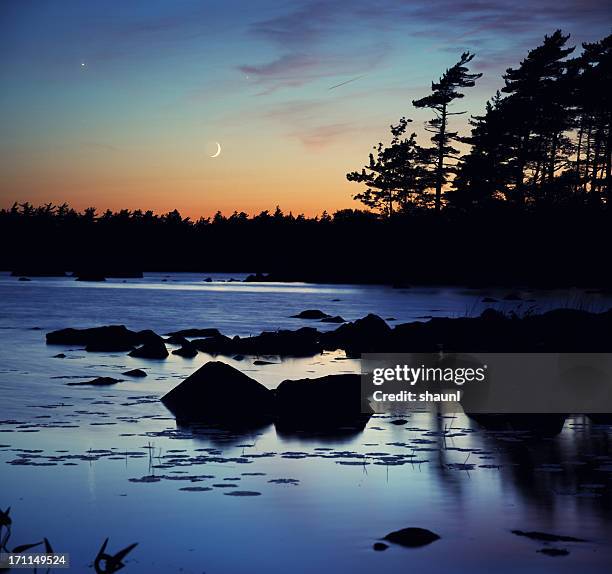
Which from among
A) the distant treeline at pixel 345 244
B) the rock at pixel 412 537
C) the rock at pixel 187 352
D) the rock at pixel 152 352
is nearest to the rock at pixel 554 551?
the rock at pixel 412 537

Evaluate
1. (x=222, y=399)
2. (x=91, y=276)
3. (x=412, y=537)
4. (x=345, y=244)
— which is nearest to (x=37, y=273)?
(x=91, y=276)

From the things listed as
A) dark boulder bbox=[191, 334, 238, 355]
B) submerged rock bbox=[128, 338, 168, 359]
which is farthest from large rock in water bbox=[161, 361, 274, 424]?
dark boulder bbox=[191, 334, 238, 355]

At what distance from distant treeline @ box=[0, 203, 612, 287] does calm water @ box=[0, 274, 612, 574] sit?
4418 centimetres

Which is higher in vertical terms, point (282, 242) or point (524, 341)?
point (282, 242)

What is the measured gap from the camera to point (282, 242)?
Answer: 438 ft

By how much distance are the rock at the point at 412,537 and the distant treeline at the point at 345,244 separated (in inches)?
1881

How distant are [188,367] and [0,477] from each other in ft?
33.2

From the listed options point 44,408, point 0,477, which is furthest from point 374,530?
point 44,408

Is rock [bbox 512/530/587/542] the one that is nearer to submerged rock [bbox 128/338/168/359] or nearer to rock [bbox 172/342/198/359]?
submerged rock [bbox 128/338/168/359]

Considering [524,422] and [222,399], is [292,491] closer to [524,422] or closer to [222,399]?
[222,399]

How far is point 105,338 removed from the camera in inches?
894

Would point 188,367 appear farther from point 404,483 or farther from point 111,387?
point 404,483

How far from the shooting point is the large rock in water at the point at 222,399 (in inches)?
476

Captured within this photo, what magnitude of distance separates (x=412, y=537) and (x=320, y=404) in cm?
553
